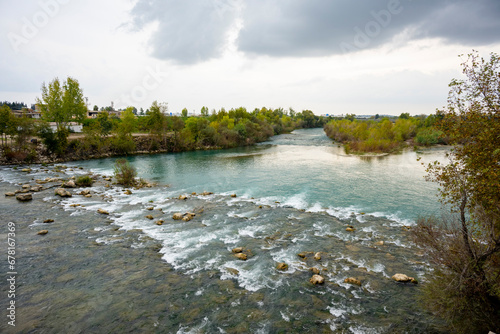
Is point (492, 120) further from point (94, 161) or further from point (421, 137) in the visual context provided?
point (421, 137)

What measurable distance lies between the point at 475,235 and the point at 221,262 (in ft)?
35.3

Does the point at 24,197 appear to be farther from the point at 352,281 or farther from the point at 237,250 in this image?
the point at 352,281

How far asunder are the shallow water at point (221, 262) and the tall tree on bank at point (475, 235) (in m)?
1.65

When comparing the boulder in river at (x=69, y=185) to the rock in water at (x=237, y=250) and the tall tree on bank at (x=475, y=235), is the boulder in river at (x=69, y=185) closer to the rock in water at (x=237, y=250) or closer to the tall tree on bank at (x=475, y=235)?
the rock in water at (x=237, y=250)

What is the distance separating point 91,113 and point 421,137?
160 m

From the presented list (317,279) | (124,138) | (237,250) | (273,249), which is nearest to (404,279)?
(317,279)

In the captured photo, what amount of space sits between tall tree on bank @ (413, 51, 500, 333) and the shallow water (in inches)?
65.0

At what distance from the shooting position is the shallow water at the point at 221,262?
923 centimetres

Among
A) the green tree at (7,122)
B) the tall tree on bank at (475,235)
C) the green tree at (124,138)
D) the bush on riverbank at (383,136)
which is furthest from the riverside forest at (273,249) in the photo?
the bush on riverbank at (383,136)

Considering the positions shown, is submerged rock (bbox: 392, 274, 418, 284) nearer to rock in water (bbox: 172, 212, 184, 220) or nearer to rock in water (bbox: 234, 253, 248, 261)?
rock in water (bbox: 234, 253, 248, 261)

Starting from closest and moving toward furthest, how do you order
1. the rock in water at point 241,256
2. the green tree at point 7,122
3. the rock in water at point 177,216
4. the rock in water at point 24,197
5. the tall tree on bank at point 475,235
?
the tall tree on bank at point 475,235 < the rock in water at point 241,256 < the rock in water at point 177,216 < the rock in water at point 24,197 < the green tree at point 7,122

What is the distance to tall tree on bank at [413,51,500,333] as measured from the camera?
7.54 m

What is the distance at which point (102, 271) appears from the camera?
12.3m

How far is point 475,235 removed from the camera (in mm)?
8484
